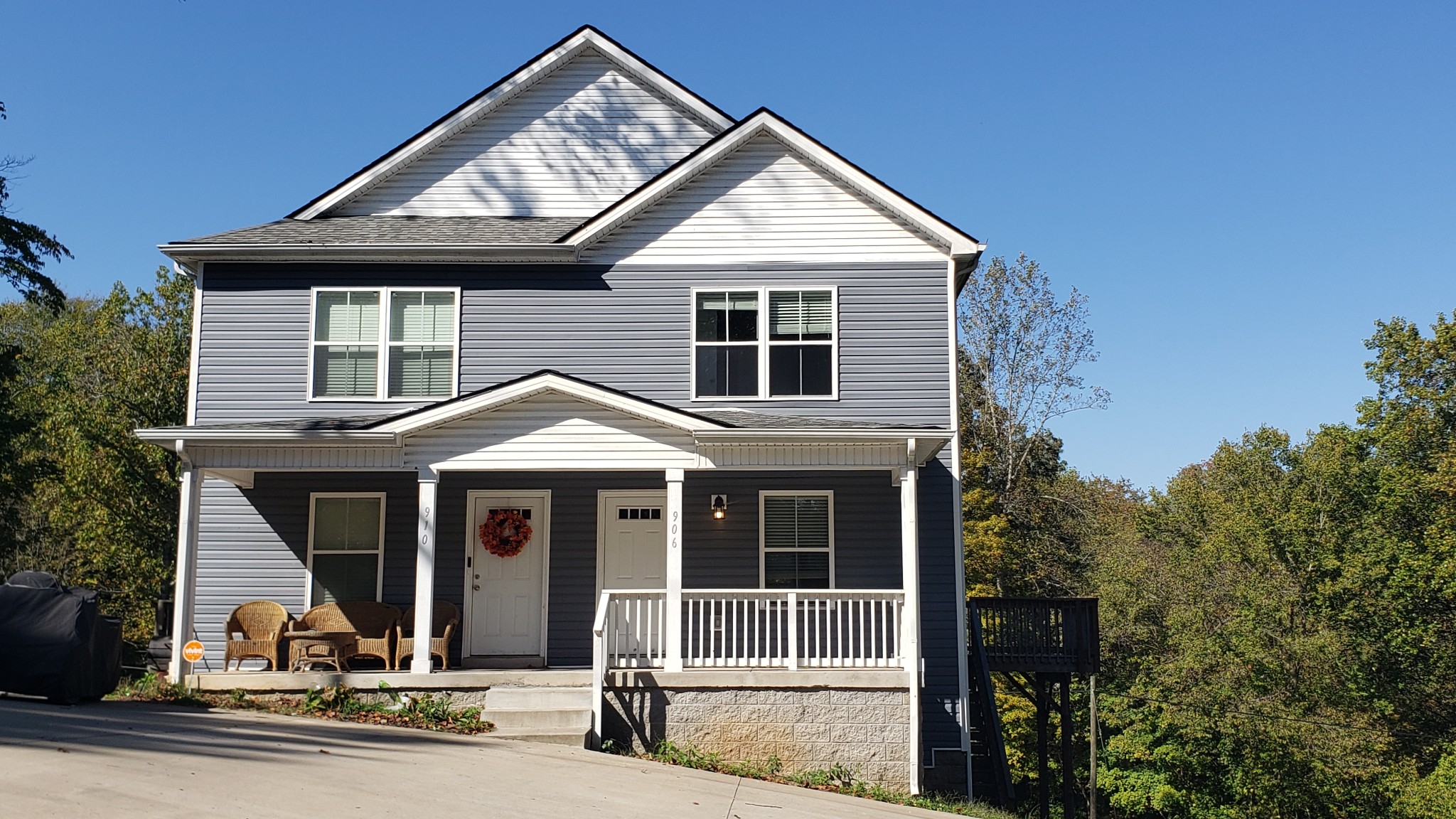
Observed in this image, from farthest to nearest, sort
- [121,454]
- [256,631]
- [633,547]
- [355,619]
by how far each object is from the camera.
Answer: [121,454], [633,547], [355,619], [256,631]

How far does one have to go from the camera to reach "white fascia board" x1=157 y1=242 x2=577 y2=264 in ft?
47.0

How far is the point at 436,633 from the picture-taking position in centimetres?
1379

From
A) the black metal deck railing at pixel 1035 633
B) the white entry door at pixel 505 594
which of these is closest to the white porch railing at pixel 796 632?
the black metal deck railing at pixel 1035 633

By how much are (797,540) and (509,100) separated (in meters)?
7.70

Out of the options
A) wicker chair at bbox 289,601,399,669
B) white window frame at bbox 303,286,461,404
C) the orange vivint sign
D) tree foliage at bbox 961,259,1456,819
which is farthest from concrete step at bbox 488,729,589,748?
tree foliage at bbox 961,259,1456,819

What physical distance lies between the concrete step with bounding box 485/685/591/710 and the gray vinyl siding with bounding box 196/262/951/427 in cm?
429

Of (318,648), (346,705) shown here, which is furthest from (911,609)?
(318,648)

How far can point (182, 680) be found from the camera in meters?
12.1

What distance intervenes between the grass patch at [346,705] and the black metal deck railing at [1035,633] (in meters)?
6.80

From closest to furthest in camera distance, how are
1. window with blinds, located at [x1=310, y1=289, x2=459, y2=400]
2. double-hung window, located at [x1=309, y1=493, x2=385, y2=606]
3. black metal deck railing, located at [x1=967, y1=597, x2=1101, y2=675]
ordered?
double-hung window, located at [x1=309, y1=493, x2=385, y2=606], window with blinds, located at [x1=310, y1=289, x2=459, y2=400], black metal deck railing, located at [x1=967, y1=597, x2=1101, y2=675]

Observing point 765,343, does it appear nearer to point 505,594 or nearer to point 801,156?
point 801,156

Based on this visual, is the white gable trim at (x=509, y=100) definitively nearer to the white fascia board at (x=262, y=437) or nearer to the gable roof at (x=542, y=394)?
the white fascia board at (x=262, y=437)

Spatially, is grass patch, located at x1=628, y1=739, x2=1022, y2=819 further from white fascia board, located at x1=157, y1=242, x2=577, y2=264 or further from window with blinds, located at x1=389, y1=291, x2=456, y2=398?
white fascia board, located at x1=157, y1=242, x2=577, y2=264

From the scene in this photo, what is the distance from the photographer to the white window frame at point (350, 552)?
14.3m
